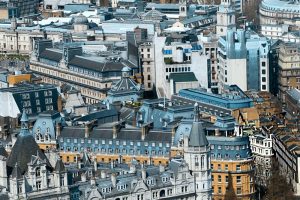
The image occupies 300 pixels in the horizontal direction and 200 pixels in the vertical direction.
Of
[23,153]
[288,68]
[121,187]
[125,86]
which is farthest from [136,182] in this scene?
[288,68]

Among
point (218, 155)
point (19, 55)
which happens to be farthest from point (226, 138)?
point (19, 55)

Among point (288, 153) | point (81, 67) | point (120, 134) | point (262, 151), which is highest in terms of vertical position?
point (81, 67)

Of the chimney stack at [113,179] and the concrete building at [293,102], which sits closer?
the chimney stack at [113,179]

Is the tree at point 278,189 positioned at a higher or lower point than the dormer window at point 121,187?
lower

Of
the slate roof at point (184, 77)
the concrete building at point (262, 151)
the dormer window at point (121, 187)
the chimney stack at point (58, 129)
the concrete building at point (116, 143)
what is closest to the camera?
the dormer window at point (121, 187)

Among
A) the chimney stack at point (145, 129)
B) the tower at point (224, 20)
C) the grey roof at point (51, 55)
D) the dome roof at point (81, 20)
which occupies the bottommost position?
the chimney stack at point (145, 129)

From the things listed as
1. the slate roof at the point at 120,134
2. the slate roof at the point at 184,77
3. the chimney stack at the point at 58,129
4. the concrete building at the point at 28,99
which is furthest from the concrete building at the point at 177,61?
the chimney stack at the point at 58,129

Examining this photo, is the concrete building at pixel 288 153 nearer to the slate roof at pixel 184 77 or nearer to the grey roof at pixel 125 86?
the grey roof at pixel 125 86

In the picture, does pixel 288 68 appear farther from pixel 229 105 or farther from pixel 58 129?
pixel 58 129
